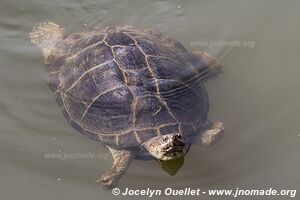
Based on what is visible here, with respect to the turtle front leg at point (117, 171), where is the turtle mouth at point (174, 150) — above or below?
above

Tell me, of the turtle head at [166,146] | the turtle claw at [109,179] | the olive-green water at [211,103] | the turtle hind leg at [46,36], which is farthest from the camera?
the turtle hind leg at [46,36]

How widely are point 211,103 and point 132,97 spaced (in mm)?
1156

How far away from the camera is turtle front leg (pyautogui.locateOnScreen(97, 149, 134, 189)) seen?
4.41 metres

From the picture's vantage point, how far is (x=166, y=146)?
4.15 meters

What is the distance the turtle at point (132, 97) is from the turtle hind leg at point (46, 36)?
538 mm

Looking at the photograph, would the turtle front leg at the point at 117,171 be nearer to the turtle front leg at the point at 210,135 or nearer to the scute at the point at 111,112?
the scute at the point at 111,112

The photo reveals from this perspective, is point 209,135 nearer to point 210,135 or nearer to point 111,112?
point 210,135

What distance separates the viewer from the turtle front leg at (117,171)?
4410 mm

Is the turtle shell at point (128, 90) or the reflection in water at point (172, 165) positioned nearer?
the turtle shell at point (128, 90)

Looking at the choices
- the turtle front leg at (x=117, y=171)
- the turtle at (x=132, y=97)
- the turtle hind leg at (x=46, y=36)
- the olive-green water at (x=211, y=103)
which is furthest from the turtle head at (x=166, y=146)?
the turtle hind leg at (x=46, y=36)

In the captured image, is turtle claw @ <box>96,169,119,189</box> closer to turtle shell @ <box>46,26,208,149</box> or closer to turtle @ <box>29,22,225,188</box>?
turtle @ <box>29,22,225,188</box>

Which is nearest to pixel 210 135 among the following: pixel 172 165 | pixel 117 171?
pixel 172 165

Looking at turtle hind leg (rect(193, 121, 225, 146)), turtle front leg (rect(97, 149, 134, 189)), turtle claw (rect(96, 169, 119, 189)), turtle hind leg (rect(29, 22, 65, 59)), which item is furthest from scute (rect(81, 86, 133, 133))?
turtle hind leg (rect(29, 22, 65, 59))

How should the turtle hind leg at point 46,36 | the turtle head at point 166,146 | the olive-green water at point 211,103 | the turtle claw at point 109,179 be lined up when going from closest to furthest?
the turtle head at point 166,146, the turtle claw at point 109,179, the olive-green water at point 211,103, the turtle hind leg at point 46,36
